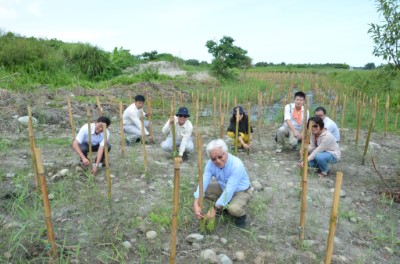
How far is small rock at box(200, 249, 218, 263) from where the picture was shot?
264 centimetres

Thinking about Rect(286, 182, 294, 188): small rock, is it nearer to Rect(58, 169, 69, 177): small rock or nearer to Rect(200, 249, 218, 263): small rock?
Rect(200, 249, 218, 263): small rock

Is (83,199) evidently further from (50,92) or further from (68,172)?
(50,92)

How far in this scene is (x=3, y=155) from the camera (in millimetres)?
4883

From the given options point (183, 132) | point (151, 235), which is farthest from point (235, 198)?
point (183, 132)

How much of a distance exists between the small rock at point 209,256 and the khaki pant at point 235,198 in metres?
0.50

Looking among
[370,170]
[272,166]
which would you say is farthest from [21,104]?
[370,170]

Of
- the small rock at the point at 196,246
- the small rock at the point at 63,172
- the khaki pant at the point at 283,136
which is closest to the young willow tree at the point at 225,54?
the khaki pant at the point at 283,136

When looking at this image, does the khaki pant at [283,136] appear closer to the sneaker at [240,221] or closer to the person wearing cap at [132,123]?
the person wearing cap at [132,123]

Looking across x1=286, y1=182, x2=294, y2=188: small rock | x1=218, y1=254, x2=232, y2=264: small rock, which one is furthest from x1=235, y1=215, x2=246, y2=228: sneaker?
x1=286, y1=182, x2=294, y2=188: small rock

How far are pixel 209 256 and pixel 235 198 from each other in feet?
2.34

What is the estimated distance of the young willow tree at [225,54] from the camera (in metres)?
19.4

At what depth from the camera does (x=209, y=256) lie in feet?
8.74

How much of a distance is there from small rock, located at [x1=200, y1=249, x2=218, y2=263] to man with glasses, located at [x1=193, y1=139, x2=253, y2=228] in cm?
33

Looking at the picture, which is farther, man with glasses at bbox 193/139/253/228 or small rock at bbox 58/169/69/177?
small rock at bbox 58/169/69/177
